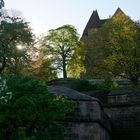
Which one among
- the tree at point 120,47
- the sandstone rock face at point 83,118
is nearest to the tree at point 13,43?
the tree at point 120,47

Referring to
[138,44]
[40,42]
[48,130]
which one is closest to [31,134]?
[48,130]

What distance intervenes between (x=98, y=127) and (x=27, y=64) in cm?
1652

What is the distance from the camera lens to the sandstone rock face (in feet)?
63.3

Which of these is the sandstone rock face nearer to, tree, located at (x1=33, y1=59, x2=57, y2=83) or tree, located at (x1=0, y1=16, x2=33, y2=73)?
tree, located at (x1=0, y1=16, x2=33, y2=73)

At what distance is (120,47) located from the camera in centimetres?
4169

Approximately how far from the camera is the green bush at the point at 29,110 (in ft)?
44.2

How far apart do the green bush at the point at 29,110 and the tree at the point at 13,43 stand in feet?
59.5

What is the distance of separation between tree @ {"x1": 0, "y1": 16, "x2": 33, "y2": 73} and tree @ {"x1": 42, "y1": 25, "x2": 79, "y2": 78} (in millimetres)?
16040

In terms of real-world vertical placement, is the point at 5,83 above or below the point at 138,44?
below

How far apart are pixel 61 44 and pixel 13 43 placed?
1900 centimetres

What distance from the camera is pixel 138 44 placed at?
138ft

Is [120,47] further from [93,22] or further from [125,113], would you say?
[93,22]

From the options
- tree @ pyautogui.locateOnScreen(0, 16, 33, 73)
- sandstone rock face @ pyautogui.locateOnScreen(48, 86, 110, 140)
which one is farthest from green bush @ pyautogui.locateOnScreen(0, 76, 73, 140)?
tree @ pyautogui.locateOnScreen(0, 16, 33, 73)

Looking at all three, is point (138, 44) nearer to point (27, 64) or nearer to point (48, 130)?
point (27, 64)
